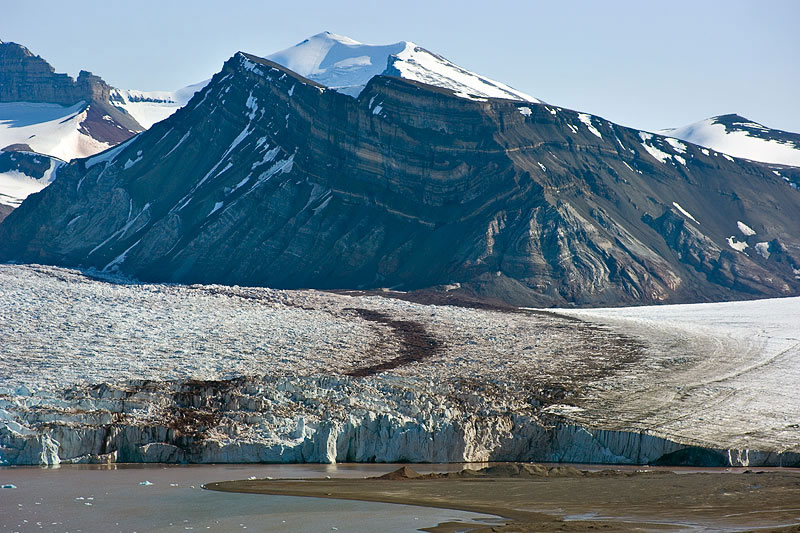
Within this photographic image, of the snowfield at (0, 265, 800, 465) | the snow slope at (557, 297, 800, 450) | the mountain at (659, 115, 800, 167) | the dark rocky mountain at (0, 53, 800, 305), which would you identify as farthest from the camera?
the mountain at (659, 115, 800, 167)

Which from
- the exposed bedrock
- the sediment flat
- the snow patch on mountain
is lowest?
the sediment flat

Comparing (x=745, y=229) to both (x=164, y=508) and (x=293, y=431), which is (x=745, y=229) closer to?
(x=293, y=431)

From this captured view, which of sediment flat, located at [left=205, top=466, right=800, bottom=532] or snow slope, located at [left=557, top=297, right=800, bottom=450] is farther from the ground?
snow slope, located at [left=557, top=297, right=800, bottom=450]

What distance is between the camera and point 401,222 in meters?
94.8

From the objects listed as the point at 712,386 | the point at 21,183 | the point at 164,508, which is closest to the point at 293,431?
the point at 164,508

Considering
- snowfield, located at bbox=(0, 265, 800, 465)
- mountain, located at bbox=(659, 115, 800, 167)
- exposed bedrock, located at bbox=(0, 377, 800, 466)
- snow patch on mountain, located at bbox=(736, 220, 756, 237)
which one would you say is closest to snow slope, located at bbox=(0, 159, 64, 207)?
mountain, located at bbox=(659, 115, 800, 167)

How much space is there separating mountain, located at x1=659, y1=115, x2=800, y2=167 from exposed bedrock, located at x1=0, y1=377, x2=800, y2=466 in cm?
11332

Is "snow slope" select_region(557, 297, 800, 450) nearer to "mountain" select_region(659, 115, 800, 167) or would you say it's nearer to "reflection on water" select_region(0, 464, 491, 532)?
"reflection on water" select_region(0, 464, 491, 532)

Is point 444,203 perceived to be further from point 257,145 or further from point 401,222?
point 257,145

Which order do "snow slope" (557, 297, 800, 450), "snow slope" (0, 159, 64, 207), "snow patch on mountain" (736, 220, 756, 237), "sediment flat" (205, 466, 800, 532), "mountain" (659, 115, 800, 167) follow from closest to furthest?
"sediment flat" (205, 466, 800, 532) → "snow slope" (557, 297, 800, 450) → "snow patch on mountain" (736, 220, 756, 237) → "mountain" (659, 115, 800, 167) → "snow slope" (0, 159, 64, 207)

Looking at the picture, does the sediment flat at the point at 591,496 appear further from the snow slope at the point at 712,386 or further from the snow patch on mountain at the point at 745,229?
the snow patch on mountain at the point at 745,229

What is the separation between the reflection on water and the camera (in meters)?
21.4

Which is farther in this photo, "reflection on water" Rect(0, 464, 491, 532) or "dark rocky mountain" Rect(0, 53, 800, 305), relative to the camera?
"dark rocky mountain" Rect(0, 53, 800, 305)

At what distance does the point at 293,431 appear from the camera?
31.3 metres
